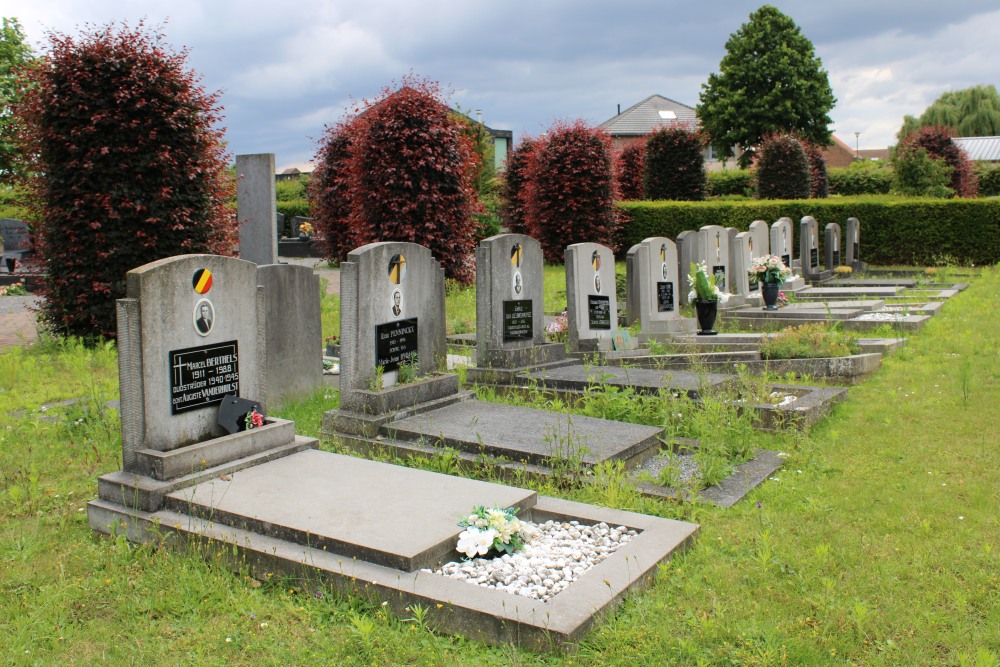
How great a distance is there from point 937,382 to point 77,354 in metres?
8.78

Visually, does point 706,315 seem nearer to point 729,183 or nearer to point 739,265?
point 739,265

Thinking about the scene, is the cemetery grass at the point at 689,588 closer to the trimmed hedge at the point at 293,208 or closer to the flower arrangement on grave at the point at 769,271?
the flower arrangement on grave at the point at 769,271

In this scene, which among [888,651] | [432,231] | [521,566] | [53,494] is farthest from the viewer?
[432,231]

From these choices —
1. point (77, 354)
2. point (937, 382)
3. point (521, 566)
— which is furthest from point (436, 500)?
point (77, 354)

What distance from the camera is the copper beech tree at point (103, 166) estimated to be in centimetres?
995

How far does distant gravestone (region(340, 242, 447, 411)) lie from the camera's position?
6328mm

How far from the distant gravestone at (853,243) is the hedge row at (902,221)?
3.19 ft

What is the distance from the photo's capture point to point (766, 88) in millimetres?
40562

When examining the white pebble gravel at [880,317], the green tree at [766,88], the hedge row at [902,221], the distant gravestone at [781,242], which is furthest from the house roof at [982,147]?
the white pebble gravel at [880,317]

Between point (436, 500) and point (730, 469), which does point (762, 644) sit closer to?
point (436, 500)

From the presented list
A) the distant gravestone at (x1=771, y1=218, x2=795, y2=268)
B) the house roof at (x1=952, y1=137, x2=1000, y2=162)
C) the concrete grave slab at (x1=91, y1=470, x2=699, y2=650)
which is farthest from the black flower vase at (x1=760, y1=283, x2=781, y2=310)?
the house roof at (x1=952, y1=137, x2=1000, y2=162)

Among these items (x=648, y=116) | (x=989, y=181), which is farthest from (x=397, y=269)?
(x=648, y=116)

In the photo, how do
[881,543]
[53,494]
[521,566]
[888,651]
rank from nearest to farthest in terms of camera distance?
[888,651]
[521,566]
[881,543]
[53,494]

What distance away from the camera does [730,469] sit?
5.53m
